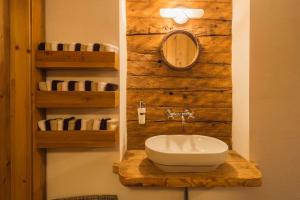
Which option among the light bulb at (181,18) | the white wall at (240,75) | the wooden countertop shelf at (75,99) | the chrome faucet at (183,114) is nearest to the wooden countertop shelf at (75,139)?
the wooden countertop shelf at (75,99)

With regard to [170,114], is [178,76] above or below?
above

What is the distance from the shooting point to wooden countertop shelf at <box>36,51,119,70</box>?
1452 mm

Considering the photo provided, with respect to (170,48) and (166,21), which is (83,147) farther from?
(166,21)

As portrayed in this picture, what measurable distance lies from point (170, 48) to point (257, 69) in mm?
696

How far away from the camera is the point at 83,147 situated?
1.52 m

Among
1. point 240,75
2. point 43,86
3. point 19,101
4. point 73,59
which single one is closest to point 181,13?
point 240,75

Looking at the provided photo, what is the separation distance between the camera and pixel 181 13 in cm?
196

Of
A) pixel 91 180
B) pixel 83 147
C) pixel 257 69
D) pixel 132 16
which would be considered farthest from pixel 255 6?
pixel 91 180

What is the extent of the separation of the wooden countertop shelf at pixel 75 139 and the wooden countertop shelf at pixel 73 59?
1.35 feet

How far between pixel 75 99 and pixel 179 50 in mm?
962

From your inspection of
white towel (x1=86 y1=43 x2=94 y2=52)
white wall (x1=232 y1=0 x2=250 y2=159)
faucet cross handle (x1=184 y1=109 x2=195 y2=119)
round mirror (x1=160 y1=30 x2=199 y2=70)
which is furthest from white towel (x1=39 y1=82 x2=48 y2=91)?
white wall (x1=232 y1=0 x2=250 y2=159)

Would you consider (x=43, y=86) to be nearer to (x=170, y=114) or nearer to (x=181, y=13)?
(x=170, y=114)

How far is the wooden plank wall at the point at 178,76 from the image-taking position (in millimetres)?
1995

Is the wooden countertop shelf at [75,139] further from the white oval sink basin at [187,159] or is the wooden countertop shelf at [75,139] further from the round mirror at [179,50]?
the round mirror at [179,50]
